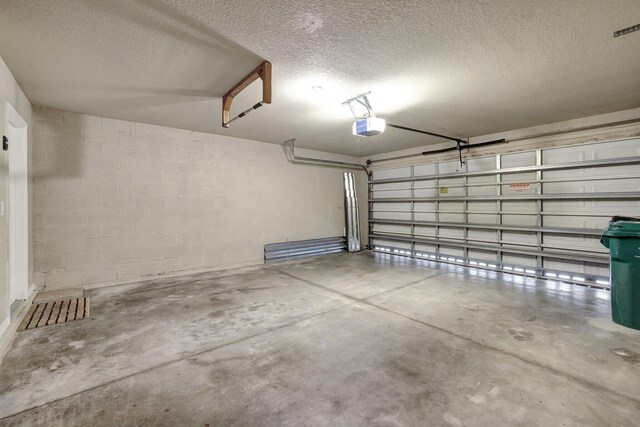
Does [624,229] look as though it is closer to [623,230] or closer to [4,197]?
[623,230]

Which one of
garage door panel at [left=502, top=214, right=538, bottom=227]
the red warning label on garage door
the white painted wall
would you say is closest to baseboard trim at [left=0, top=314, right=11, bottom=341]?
the white painted wall

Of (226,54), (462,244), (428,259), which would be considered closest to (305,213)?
(428,259)

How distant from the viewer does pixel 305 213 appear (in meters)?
6.77

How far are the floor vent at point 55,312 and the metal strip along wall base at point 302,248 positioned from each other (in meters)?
3.16

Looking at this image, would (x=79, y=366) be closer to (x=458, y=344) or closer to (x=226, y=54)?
(x=226, y=54)

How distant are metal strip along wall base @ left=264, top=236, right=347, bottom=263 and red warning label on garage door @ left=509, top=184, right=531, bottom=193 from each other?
3.92m

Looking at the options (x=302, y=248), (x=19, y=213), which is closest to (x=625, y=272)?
(x=302, y=248)

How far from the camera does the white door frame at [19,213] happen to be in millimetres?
3277

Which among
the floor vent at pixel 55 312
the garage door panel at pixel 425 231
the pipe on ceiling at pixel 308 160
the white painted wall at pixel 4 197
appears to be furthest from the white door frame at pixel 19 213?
the garage door panel at pixel 425 231

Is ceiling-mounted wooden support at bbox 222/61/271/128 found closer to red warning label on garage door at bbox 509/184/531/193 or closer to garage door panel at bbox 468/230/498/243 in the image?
red warning label on garage door at bbox 509/184/531/193

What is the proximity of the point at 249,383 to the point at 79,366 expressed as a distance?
1378 mm

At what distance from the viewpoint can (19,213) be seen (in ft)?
11.1

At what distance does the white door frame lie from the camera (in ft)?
10.8

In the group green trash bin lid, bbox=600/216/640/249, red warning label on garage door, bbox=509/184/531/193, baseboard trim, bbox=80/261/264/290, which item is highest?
red warning label on garage door, bbox=509/184/531/193
